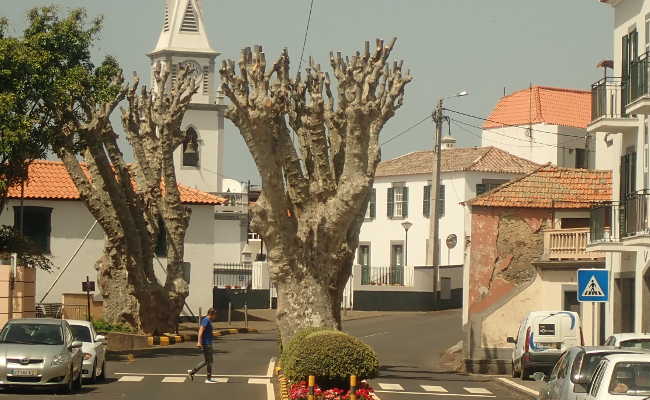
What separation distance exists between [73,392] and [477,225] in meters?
21.7

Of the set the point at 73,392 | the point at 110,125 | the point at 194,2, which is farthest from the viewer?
the point at 194,2

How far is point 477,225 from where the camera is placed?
4500cm

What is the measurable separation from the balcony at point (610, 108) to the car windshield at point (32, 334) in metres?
16.0

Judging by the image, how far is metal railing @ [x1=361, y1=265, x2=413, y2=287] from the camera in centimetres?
7075

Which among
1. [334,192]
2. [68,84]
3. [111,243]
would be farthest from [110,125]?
[334,192]

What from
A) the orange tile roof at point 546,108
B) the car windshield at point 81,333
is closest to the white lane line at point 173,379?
the car windshield at point 81,333

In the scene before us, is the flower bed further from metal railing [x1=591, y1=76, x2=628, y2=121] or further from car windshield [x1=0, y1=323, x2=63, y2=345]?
metal railing [x1=591, y1=76, x2=628, y2=121]

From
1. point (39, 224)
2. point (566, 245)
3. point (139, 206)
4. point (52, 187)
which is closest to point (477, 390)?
point (566, 245)

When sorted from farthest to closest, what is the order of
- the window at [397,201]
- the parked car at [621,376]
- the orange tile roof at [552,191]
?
the window at [397,201], the orange tile roof at [552,191], the parked car at [621,376]

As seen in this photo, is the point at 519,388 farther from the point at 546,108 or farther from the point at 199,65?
the point at 199,65

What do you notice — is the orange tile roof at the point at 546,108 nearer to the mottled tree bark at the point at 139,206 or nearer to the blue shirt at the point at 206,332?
the mottled tree bark at the point at 139,206

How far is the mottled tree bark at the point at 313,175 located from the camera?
30375 mm

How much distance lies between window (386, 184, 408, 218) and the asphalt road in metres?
24.6

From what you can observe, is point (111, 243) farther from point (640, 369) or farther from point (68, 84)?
point (640, 369)
